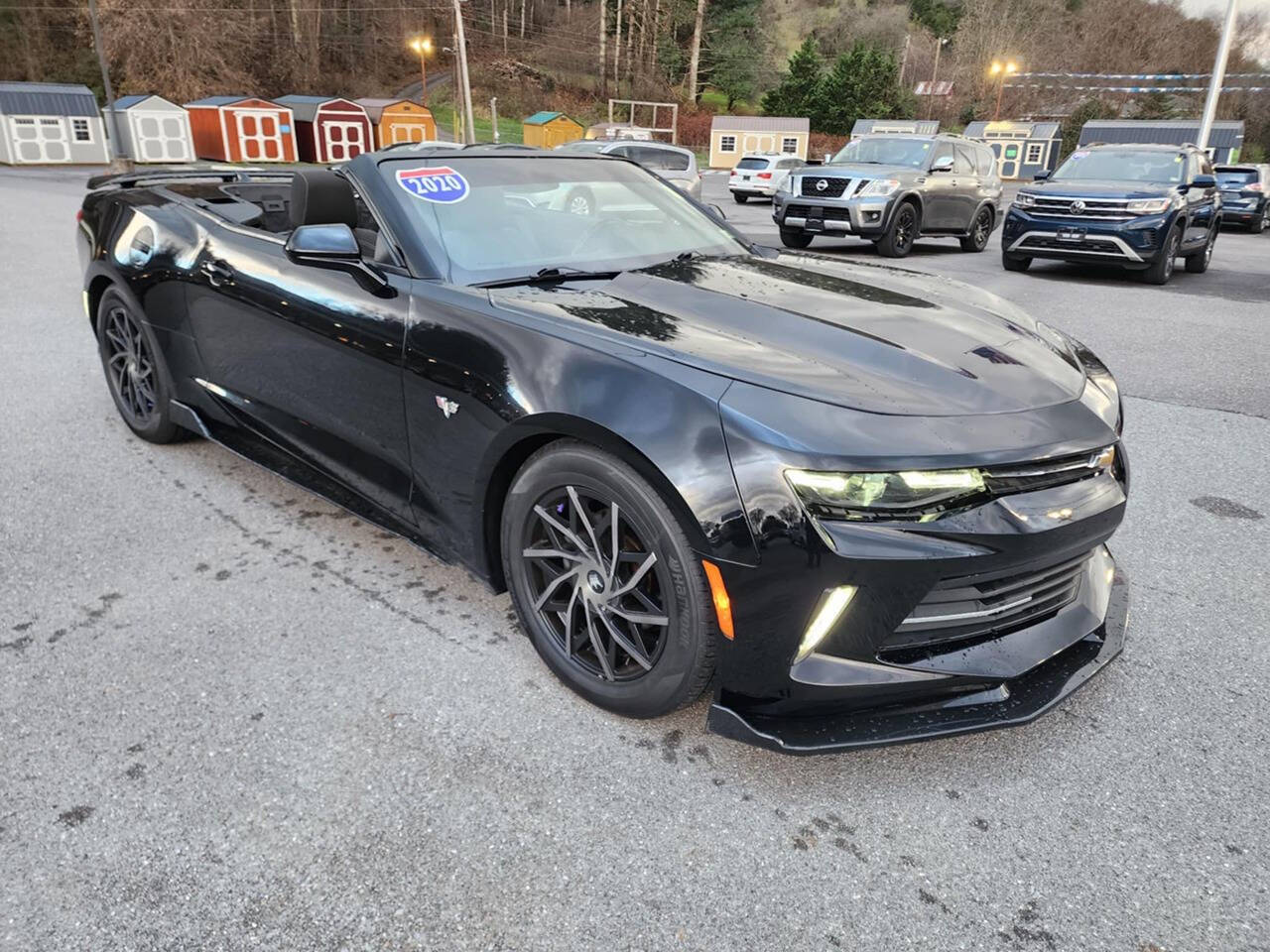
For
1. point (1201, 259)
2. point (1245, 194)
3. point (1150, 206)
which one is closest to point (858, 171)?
point (1150, 206)

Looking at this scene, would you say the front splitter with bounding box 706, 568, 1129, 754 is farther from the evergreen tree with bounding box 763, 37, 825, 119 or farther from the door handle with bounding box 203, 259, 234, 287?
the evergreen tree with bounding box 763, 37, 825, 119

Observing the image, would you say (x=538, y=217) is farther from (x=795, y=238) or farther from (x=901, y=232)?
(x=795, y=238)

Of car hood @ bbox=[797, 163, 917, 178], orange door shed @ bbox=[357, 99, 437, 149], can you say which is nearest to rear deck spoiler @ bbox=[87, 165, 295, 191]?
car hood @ bbox=[797, 163, 917, 178]

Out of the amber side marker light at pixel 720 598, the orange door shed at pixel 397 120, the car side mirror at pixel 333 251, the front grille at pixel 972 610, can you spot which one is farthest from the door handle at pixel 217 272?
the orange door shed at pixel 397 120

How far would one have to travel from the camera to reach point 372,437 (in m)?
2.91

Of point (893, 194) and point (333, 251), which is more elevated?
point (333, 251)

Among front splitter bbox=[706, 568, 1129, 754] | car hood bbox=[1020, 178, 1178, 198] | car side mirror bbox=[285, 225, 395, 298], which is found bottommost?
front splitter bbox=[706, 568, 1129, 754]

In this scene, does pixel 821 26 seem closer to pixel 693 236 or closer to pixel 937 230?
pixel 937 230

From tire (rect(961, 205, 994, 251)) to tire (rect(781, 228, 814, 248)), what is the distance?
2645mm

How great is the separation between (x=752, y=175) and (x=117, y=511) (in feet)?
76.8

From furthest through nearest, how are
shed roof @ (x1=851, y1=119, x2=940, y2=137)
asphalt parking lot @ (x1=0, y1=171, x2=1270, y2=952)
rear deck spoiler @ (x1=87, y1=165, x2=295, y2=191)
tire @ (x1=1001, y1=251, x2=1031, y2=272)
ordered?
1. shed roof @ (x1=851, y1=119, x2=940, y2=137)
2. tire @ (x1=1001, y1=251, x2=1031, y2=272)
3. rear deck spoiler @ (x1=87, y1=165, x2=295, y2=191)
4. asphalt parking lot @ (x1=0, y1=171, x2=1270, y2=952)

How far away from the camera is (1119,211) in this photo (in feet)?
33.6

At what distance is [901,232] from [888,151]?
161 centimetres

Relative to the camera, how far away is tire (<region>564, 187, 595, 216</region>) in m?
3.35
